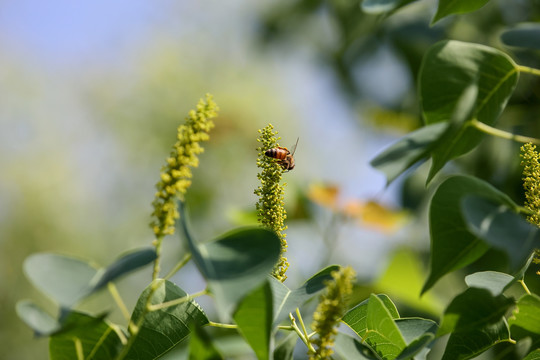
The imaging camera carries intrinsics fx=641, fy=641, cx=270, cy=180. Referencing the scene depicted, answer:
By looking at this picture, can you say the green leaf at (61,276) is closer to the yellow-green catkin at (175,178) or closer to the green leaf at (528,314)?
the yellow-green catkin at (175,178)

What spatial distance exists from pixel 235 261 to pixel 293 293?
9cm

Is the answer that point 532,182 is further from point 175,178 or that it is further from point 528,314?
point 175,178

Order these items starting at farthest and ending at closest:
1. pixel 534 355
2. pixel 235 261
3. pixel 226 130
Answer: pixel 226 130
pixel 534 355
pixel 235 261

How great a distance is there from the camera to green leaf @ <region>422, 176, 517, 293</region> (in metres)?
0.36

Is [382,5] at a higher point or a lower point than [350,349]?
higher

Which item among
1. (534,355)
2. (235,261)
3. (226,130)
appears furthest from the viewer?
(226,130)

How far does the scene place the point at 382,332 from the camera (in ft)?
1.36

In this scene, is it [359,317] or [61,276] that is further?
[359,317]

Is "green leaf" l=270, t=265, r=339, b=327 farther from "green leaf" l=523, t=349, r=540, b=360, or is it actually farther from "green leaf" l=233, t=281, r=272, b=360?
"green leaf" l=523, t=349, r=540, b=360

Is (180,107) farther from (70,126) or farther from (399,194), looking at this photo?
(399,194)

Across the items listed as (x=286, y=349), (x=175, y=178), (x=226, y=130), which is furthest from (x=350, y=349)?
(x=226, y=130)

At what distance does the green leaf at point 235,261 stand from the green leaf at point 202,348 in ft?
0.14

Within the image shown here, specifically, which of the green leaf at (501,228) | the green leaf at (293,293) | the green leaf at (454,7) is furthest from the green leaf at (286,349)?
the green leaf at (454,7)

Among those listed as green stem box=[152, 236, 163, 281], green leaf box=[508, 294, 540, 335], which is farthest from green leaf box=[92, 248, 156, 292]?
green leaf box=[508, 294, 540, 335]
